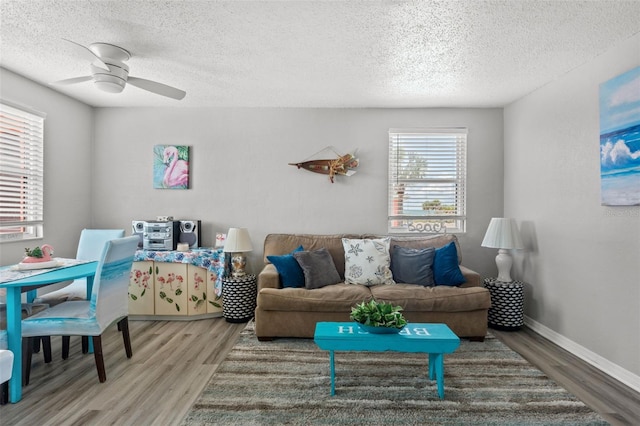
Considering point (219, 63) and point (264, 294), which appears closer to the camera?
point (219, 63)

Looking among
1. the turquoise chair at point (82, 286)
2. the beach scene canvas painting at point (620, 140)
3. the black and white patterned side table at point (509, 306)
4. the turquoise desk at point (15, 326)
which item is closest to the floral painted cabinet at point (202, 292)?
the turquoise chair at point (82, 286)

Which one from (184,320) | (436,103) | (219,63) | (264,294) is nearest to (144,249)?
(184,320)

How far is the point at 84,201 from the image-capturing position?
4.38m

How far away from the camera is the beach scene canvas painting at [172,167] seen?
4453mm

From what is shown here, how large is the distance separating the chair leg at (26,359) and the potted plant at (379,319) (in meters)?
2.30

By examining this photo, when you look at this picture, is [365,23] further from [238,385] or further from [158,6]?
[238,385]

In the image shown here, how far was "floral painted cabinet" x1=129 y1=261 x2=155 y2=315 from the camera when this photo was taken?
3990mm

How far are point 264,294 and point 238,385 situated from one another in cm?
95

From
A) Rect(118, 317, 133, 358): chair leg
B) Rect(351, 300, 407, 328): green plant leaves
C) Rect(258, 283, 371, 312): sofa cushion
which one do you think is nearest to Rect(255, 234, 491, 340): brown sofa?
Rect(258, 283, 371, 312): sofa cushion

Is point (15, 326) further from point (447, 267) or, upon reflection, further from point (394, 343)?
point (447, 267)

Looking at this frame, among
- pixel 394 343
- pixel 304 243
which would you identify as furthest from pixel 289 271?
pixel 394 343

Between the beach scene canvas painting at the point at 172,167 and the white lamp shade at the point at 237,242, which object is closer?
the white lamp shade at the point at 237,242

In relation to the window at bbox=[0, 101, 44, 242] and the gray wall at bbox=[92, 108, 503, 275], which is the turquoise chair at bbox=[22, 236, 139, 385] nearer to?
the window at bbox=[0, 101, 44, 242]

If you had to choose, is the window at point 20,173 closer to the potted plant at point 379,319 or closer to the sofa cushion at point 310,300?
the sofa cushion at point 310,300
